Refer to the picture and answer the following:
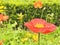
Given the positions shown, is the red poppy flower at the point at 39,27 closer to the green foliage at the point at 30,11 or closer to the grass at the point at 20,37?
the grass at the point at 20,37

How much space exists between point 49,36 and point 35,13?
1267 millimetres

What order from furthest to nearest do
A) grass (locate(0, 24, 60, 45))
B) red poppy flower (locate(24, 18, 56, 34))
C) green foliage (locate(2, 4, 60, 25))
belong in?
1. green foliage (locate(2, 4, 60, 25))
2. grass (locate(0, 24, 60, 45))
3. red poppy flower (locate(24, 18, 56, 34))

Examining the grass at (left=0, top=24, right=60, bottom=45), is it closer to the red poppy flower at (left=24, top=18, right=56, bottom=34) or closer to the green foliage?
the green foliage

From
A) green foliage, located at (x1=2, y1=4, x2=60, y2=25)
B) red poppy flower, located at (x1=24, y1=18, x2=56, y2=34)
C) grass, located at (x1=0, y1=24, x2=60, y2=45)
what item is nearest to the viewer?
red poppy flower, located at (x1=24, y1=18, x2=56, y2=34)

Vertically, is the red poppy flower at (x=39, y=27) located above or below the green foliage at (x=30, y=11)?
above

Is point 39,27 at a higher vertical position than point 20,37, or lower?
higher

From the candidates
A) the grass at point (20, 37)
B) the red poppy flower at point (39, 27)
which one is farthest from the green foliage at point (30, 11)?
the red poppy flower at point (39, 27)

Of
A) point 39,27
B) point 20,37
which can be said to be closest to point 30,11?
point 20,37

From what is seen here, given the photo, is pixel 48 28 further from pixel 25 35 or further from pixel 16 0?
pixel 16 0

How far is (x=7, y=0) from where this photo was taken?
18.0ft

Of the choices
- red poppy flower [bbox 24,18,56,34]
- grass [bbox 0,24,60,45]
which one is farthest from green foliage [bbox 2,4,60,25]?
red poppy flower [bbox 24,18,56,34]

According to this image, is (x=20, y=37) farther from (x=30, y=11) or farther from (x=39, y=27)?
(x=39, y=27)

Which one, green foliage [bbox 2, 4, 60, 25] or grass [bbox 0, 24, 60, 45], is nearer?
grass [bbox 0, 24, 60, 45]

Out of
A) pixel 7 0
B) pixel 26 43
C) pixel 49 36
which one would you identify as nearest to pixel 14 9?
pixel 7 0
